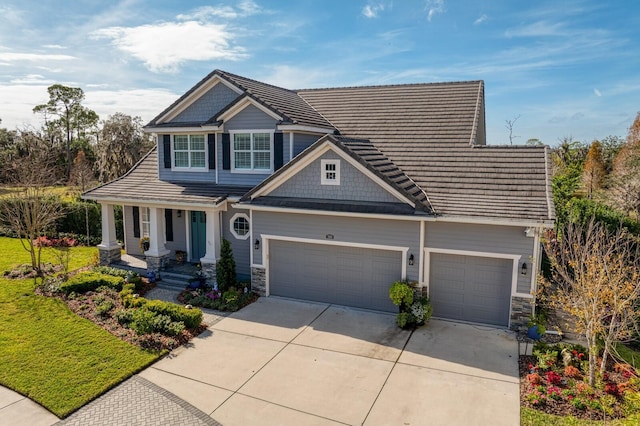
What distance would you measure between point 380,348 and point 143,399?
18.3 ft

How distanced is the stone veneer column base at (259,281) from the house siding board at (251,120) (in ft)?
17.1

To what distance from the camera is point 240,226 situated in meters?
Answer: 16.3

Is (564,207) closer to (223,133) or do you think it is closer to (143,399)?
(223,133)

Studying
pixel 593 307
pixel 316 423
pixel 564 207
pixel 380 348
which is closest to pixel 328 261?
pixel 380 348

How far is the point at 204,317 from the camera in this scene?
13.6 meters

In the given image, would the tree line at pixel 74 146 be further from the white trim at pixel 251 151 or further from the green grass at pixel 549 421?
the green grass at pixel 549 421

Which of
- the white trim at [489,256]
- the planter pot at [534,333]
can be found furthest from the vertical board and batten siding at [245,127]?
the planter pot at [534,333]

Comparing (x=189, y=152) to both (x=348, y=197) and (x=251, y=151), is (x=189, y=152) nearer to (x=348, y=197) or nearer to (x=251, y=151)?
(x=251, y=151)

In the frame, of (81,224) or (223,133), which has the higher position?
(223,133)

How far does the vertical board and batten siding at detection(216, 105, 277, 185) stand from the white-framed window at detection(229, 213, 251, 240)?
1.44 metres

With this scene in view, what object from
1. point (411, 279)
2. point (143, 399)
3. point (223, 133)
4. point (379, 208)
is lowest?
point (143, 399)

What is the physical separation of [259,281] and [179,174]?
6274 mm

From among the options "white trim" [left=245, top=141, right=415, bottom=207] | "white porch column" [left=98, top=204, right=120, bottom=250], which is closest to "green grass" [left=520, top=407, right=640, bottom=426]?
"white trim" [left=245, top=141, right=415, bottom=207]

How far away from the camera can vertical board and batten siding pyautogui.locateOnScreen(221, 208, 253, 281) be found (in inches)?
639
